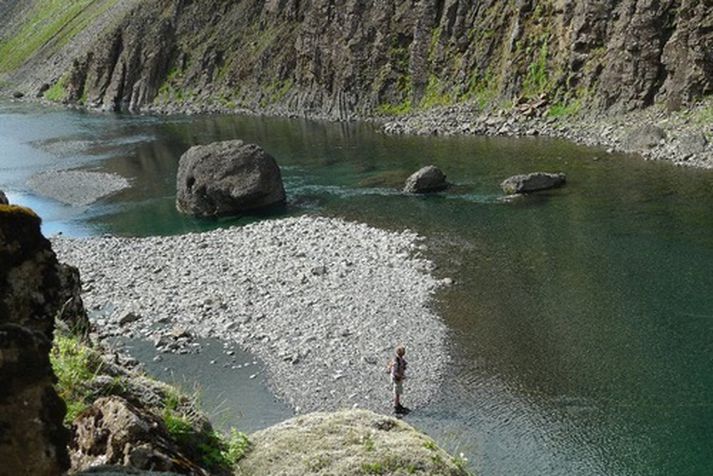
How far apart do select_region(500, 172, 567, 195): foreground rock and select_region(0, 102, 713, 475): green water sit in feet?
3.23

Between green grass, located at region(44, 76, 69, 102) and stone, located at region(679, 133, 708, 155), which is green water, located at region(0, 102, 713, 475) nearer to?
stone, located at region(679, 133, 708, 155)

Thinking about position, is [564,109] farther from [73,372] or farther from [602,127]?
[73,372]

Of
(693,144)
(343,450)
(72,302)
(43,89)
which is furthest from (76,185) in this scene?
(43,89)

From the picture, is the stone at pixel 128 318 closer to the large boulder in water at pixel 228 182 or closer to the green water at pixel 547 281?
the green water at pixel 547 281

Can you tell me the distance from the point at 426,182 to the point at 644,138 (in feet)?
68.3

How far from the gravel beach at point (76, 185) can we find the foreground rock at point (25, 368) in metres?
56.6

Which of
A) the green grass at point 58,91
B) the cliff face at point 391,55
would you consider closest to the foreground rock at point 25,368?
the cliff face at point 391,55

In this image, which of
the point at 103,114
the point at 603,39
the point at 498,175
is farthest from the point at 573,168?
the point at 103,114

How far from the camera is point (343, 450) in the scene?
31.4 ft

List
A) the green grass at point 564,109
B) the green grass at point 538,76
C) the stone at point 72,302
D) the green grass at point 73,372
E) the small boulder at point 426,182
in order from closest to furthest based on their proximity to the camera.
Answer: the green grass at point 73,372
the stone at point 72,302
the small boulder at point 426,182
the green grass at point 564,109
the green grass at point 538,76

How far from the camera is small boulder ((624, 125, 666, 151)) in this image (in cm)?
5919

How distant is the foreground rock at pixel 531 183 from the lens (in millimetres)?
50438

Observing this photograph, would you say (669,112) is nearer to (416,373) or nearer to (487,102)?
(487,102)

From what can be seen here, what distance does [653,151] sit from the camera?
58.0 meters
